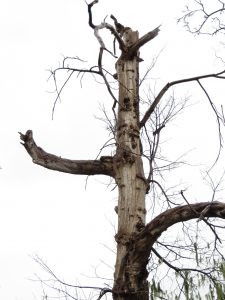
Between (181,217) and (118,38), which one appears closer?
(181,217)

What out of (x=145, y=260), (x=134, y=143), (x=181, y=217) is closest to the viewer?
(x=181, y=217)

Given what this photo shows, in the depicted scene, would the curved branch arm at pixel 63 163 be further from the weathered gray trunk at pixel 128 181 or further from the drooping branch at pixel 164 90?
the drooping branch at pixel 164 90

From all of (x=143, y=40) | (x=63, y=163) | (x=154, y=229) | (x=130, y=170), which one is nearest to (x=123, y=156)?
(x=130, y=170)

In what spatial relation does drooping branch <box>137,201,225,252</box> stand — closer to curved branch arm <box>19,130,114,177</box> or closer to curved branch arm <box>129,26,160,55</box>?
curved branch arm <box>19,130,114,177</box>

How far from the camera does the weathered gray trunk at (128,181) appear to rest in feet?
13.2

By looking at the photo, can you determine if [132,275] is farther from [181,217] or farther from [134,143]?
[134,143]

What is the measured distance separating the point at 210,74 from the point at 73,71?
1.33 metres

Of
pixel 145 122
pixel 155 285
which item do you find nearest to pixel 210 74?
pixel 145 122

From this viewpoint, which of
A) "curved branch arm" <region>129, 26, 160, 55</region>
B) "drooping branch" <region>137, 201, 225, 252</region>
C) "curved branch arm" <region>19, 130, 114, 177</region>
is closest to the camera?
"drooping branch" <region>137, 201, 225, 252</region>

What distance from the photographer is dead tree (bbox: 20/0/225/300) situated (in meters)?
3.86

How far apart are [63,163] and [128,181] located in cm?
61

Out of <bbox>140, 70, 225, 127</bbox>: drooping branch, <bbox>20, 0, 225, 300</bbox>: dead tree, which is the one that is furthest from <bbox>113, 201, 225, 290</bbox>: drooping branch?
<bbox>140, 70, 225, 127</bbox>: drooping branch

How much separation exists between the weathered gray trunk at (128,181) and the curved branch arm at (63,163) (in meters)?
0.14

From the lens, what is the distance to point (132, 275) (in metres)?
4.02
